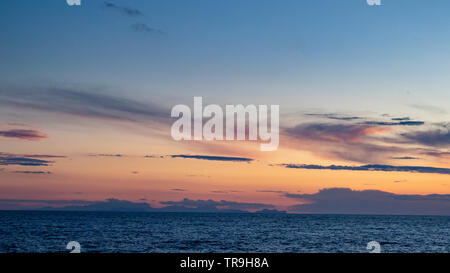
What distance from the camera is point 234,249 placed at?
51031 millimetres
